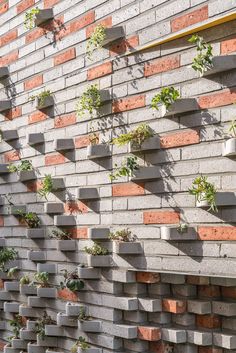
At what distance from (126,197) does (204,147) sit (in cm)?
56

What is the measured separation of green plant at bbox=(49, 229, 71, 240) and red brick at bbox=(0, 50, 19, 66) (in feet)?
3.80

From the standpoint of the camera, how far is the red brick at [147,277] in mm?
3049

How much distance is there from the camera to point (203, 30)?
2.79m

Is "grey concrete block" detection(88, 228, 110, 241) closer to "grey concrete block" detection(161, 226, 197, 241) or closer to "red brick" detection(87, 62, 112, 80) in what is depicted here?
"grey concrete block" detection(161, 226, 197, 241)

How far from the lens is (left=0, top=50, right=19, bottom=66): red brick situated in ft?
13.2

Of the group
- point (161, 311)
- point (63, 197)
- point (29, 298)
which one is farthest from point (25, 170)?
point (161, 311)

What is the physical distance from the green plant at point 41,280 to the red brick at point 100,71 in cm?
115

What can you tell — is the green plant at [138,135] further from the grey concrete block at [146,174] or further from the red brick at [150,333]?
the red brick at [150,333]

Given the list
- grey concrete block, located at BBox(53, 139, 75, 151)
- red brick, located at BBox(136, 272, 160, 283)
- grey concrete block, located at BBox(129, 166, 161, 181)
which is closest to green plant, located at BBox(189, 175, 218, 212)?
grey concrete block, located at BBox(129, 166, 161, 181)

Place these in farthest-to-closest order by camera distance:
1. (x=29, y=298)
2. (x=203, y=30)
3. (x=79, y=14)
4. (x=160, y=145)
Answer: (x=29, y=298) → (x=79, y=14) → (x=160, y=145) → (x=203, y=30)

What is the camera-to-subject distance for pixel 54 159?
367cm

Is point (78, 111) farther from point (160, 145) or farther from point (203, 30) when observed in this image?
point (203, 30)

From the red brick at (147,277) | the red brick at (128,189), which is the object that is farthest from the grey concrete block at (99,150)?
the red brick at (147,277)

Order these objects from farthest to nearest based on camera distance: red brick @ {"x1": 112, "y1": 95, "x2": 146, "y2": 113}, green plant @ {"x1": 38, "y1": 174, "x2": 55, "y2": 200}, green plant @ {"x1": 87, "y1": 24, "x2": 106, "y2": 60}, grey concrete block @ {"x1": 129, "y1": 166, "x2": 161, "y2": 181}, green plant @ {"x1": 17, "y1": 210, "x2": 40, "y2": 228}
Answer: green plant @ {"x1": 17, "y1": 210, "x2": 40, "y2": 228}
green plant @ {"x1": 38, "y1": 174, "x2": 55, "y2": 200}
green plant @ {"x1": 87, "y1": 24, "x2": 106, "y2": 60}
red brick @ {"x1": 112, "y1": 95, "x2": 146, "y2": 113}
grey concrete block @ {"x1": 129, "y1": 166, "x2": 161, "y2": 181}
